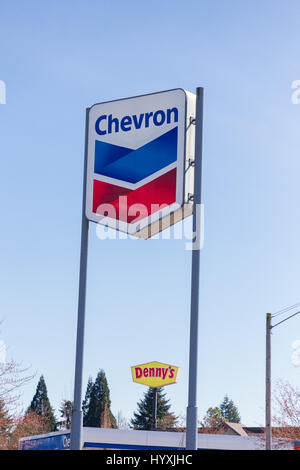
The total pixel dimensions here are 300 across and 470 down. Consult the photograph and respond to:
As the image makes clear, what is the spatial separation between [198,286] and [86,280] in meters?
1.84

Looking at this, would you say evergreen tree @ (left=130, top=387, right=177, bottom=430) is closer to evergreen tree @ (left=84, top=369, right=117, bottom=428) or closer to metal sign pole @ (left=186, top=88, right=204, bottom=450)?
evergreen tree @ (left=84, top=369, right=117, bottom=428)

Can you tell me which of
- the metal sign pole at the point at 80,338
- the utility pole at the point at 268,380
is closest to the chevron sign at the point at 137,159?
the metal sign pole at the point at 80,338

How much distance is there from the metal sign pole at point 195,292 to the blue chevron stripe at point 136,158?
375 mm

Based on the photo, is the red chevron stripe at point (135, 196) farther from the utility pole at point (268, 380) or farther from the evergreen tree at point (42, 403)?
the evergreen tree at point (42, 403)

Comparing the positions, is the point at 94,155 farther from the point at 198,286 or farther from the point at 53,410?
the point at 53,410

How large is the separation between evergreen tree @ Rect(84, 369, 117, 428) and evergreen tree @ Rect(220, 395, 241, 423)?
120 feet

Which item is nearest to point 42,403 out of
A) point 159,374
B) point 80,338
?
point 159,374

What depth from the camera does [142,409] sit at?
108 m

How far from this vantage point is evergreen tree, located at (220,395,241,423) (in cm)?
14188

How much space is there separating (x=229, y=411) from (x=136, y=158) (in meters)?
139

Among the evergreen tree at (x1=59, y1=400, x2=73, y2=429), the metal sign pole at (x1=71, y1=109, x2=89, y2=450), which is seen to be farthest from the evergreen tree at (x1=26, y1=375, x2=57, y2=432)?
the metal sign pole at (x1=71, y1=109, x2=89, y2=450)
